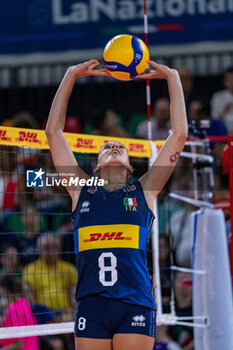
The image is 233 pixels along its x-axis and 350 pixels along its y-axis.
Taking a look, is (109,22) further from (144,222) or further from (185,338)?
(144,222)

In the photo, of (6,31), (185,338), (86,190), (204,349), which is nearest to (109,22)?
(6,31)

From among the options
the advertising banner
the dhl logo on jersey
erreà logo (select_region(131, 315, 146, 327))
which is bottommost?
erreà logo (select_region(131, 315, 146, 327))

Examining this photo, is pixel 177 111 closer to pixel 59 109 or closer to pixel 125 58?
pixel 125 58

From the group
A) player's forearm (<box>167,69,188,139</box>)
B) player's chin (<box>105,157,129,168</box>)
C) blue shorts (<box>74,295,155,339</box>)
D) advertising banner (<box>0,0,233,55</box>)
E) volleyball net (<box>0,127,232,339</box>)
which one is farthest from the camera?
advertising banner (<box>0,0,233,55</box>)

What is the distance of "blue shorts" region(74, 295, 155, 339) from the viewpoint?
3.82 metres

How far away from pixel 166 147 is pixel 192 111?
18.7ft

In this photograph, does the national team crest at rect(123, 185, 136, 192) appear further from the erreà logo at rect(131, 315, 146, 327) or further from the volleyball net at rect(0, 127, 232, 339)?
the volleyball net at rect(0, 127, 232, 339)

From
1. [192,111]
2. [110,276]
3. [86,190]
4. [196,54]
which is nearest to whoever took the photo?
[110,276]

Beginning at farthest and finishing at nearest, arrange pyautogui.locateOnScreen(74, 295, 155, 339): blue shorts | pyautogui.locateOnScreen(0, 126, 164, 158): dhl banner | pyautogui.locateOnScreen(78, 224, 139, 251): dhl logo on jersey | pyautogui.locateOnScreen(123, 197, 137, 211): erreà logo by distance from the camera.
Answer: pyautogui.locateOnScreen(0, 126, 164, 158): dhl banner, pyautogui.locateOnScreen(123, 197, 137, 211): erreà logo, pyautogui.locateOnScreen(78, 224, 139, 251): dhl logo on jersey, pyautogui.locateOnScreen(74, 295, 155, 339): blue shorts

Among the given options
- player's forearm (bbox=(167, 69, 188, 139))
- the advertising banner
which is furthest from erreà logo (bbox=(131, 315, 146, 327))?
the advertising banner

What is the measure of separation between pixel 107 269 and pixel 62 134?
100 cm

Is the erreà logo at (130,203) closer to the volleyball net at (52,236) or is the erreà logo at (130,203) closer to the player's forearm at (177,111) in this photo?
the player's forearm at (177,111)

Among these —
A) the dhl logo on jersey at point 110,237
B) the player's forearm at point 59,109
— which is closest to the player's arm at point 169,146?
the dhl logo on jersey at point 110,237

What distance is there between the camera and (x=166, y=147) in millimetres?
4371
